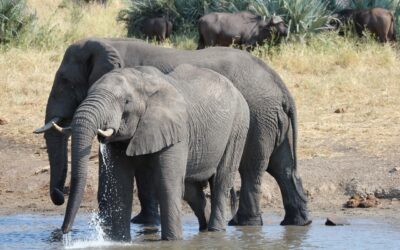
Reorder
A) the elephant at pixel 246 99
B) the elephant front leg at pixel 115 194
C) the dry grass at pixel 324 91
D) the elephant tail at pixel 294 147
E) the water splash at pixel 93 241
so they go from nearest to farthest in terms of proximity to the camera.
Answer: the elephant front leg at pixel 115 194, the water splash at pixel 93 241, the elephant at pixel 246 99, the elephant tail at pixel 294 147, the dry grass at pixel 324 91

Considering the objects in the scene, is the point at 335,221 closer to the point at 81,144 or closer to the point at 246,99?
the point at 246,99

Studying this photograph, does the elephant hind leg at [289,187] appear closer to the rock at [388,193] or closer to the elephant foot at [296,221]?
the elephant foot at [296,221]

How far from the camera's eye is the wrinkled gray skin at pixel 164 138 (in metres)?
7.81

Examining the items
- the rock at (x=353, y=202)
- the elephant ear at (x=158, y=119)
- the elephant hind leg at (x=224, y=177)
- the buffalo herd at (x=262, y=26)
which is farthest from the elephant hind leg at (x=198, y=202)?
the buffalo herd at (x=262, y=26)

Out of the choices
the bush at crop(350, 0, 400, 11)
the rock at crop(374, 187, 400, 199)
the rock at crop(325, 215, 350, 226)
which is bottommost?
the rock at crop(325, 215, 350, 226)

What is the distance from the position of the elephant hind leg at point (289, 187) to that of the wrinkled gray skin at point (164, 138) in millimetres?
972

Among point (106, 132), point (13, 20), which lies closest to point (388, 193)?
point (106, 132)

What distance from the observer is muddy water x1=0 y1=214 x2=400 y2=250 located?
906 cm

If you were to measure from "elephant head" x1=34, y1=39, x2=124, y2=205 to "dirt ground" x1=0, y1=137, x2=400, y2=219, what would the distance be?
56.7 inches

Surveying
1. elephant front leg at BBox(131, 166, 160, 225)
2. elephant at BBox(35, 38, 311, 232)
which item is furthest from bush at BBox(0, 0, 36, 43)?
elephant front leg at BBox(131, 166, 160, 225)

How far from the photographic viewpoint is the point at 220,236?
943 cm

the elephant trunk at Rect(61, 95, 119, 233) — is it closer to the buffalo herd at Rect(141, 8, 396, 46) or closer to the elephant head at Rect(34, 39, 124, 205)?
the elephant head at Rect(34, 39, 124, 205)

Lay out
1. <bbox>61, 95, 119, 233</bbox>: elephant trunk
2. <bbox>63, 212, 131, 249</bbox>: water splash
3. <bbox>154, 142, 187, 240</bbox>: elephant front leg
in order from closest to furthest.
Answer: <bbox>61, 95, 119, 233</bbox>: elephant trunk → <bbox>154, 142, 187, 240</bbox>: elephant front leg → <bbox>63, 212, 131, 249</bbox>: water splash

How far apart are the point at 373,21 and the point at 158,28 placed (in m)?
4.42
